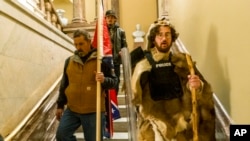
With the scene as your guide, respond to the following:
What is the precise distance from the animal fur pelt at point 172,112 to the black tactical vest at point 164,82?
0.03m

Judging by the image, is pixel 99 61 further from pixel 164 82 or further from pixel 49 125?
pixel 49 125

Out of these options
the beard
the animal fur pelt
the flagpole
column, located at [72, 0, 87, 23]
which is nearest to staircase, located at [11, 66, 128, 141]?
the flagpole

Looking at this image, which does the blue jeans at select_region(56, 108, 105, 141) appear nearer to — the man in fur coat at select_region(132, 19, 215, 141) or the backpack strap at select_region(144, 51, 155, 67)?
the man in fur coat at select_region(132, 19, 215, 141)

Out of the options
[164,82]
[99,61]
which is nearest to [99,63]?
[99,61]

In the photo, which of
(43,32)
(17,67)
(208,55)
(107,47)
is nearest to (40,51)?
(43,32)

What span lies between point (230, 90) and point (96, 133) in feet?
3.39

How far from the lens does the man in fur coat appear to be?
2252mm

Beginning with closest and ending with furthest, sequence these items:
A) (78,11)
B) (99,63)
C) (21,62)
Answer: (99,63), (21,62), (78,11)

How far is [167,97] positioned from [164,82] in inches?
4.2

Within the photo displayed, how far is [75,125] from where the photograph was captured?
9.48 ft

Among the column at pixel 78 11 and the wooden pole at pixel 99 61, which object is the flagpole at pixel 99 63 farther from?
the column at pixel 78 11

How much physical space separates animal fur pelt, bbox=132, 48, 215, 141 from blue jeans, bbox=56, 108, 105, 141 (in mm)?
553

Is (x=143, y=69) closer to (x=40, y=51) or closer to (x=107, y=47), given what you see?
(x=107, y=47)

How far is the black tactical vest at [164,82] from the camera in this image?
7.72 feet
